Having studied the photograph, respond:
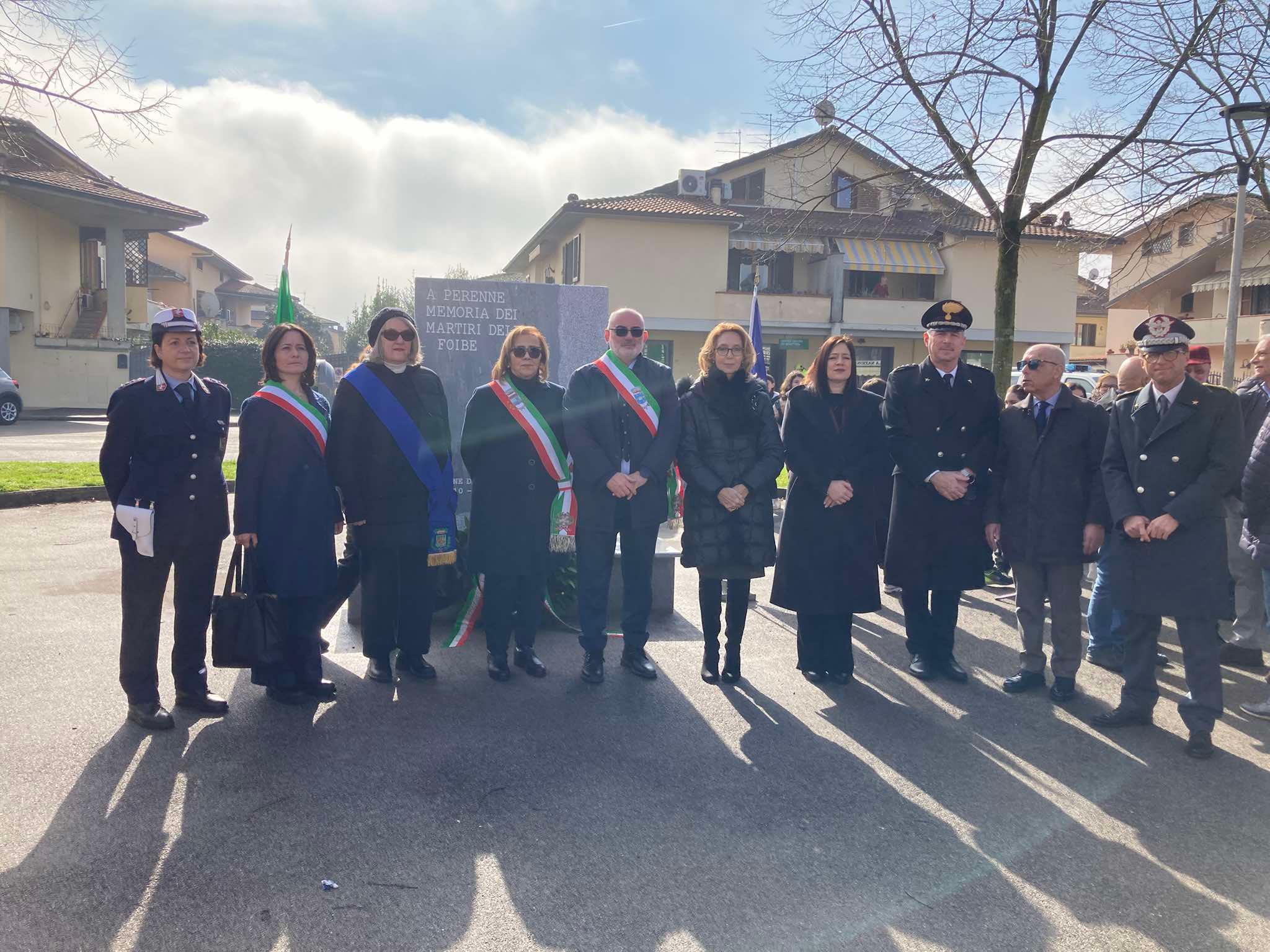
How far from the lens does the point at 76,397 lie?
33000 mm

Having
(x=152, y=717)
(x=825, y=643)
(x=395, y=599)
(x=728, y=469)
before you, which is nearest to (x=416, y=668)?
(x=395, y=599)

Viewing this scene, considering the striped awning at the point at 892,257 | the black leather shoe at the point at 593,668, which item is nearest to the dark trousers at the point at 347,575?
the black leather shoe at the point at 593,668

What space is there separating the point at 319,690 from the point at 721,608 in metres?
2.34

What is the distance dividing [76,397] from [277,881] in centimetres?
3488

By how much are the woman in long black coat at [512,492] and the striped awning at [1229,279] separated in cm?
2719

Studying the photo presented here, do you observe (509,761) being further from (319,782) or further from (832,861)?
(832,861)

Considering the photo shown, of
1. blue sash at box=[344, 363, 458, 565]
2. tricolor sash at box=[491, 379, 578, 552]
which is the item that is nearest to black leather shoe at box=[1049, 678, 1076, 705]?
tricolor sash at box=[491, 379, 578, 552]

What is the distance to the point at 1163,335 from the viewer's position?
5.03 metres

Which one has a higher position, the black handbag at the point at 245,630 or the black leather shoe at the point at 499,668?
the black handbag at the point at 245,630

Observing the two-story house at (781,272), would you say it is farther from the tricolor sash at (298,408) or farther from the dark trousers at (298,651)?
the dark trousers at (298,651)

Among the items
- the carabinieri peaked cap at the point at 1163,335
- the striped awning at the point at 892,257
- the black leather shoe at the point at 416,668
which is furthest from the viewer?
the striped awning at the point at 892,257

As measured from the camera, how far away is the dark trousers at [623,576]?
5805mm

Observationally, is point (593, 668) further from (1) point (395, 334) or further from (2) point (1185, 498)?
(2) point (1185, 498)

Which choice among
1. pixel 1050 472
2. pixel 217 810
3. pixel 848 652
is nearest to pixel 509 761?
pixel 217 810
